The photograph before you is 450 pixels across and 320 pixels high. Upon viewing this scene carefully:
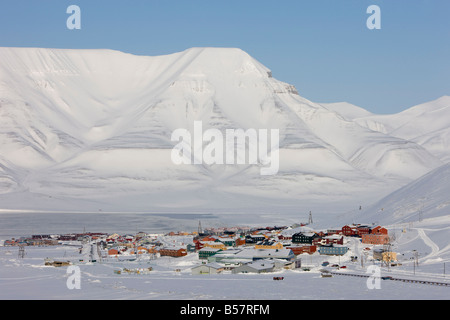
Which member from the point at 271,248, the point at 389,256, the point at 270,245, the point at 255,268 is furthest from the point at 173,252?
the point at 389,256

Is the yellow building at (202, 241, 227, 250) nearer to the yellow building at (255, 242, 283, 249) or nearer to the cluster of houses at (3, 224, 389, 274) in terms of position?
the cluster of houses at (3, 224, 389, 274)

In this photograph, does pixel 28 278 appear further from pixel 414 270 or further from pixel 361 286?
pixel 414 270

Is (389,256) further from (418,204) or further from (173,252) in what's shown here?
(418,204)

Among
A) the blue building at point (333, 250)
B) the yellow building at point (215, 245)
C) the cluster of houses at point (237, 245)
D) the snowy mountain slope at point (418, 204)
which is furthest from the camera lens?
the snowy mountain slope at point (418, 204)

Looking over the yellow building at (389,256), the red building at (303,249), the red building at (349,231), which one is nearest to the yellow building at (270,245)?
the red building at (303,249)

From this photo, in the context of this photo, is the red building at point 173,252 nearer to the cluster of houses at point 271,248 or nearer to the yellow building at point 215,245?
the cluster of houses at point 271,248

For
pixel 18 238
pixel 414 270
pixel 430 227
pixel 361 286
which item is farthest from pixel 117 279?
pixel 18 238

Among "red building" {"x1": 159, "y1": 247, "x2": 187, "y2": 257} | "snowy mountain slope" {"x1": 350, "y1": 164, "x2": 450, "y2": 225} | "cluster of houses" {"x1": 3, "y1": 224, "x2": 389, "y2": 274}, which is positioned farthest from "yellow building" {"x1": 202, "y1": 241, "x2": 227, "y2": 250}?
"snowy mountain slope" {"x1": 350, "y1": 164, "x2": 450, "y2": 225}

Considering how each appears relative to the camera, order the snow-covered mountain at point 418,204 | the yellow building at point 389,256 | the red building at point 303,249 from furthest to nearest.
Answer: the snow-covered mountain at point 418,204, the red building at point 303,249, the yellow building at point 389,256

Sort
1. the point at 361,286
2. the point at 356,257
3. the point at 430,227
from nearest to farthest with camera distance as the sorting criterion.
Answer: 1. the point at 361,286
2. the point at 356,257
3. the point at 430,227
